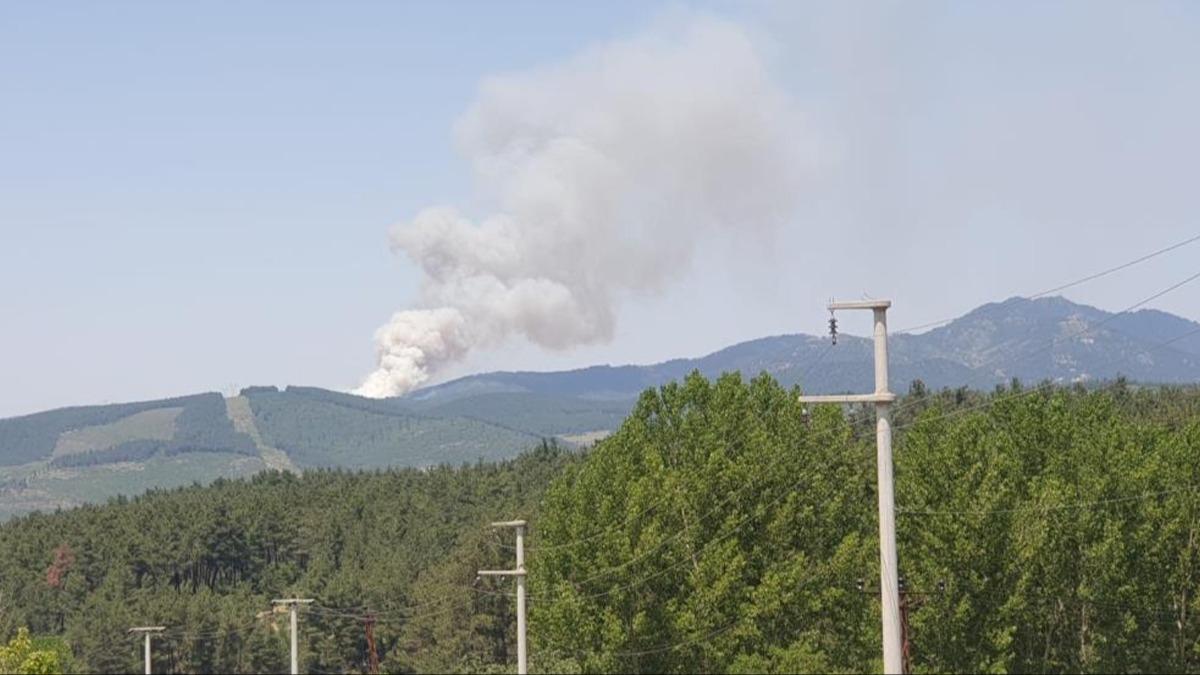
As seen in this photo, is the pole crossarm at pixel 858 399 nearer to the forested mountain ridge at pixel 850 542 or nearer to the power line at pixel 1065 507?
the forested mountain ridge at pixel 850 542

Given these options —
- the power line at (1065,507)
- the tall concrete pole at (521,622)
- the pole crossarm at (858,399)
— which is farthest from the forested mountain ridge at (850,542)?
the pole crossarm at (858,399)

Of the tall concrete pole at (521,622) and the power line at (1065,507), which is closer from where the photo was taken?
the tall concrete pole at (521,622)

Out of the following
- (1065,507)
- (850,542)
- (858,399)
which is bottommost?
(850,542)

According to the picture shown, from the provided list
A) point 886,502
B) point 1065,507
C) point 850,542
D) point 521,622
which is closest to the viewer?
point 886,502

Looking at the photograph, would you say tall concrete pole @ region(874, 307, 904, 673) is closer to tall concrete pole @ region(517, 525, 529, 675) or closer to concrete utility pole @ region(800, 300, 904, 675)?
concrete utility pole @ region(800, 300, 904, 675)

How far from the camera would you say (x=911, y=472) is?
256 ft

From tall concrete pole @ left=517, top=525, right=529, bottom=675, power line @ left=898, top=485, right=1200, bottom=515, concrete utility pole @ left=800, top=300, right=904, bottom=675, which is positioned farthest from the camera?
power line @ left=898, top=485, right=1200, bottom=515

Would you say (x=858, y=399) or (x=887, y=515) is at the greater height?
(x=858, y=399)

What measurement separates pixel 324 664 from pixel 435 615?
1199 centimetres

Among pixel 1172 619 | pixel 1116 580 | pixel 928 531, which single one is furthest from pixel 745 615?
pixel 1172 619

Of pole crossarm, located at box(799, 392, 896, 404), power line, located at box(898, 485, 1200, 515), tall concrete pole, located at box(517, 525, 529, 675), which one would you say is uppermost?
pole crossarm, located at box(799, 392, 896, 404)

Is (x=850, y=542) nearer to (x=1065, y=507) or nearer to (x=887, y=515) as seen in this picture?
(x=1065, y=507)

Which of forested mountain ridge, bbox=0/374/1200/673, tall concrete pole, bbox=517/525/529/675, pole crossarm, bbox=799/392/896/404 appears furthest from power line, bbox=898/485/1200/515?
pole crossarm, bbox=799/392/896/404

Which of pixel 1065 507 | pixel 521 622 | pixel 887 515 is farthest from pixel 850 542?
pixel 887 515
